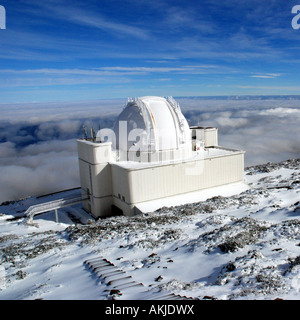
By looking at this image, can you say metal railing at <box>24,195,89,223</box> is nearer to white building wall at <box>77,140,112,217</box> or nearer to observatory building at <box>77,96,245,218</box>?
observatory building at <box>77,96,245,218</box>

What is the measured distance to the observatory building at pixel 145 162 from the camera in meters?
20.7

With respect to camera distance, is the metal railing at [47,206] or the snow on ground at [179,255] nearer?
the snow on ground at [179,255]

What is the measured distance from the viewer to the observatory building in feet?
67.8

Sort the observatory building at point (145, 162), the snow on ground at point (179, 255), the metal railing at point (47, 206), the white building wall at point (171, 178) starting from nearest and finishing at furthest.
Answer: the snow on ground at point (179, 255) → the white building wall at point (171, 178) → the observatory building at point (145, 162) → the metal railing at point (47, 206)

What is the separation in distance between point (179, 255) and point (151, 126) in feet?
41.6

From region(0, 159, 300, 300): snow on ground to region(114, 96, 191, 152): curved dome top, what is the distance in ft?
19.3

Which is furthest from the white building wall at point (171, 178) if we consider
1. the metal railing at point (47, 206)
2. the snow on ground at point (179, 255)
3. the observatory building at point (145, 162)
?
the metal railing at point (47, 206)

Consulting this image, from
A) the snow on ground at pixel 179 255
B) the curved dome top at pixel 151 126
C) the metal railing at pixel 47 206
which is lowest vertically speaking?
the metal railing at pixel 47 206

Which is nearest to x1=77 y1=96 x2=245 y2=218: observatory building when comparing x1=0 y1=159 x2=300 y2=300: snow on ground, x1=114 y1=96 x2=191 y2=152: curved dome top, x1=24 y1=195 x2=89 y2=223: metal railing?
x1=114 y1=96 x2=191 y2=152: curved dome top

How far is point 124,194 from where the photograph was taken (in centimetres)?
2084

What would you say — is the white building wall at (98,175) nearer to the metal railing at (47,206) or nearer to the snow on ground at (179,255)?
the metal railing at (47,206)
